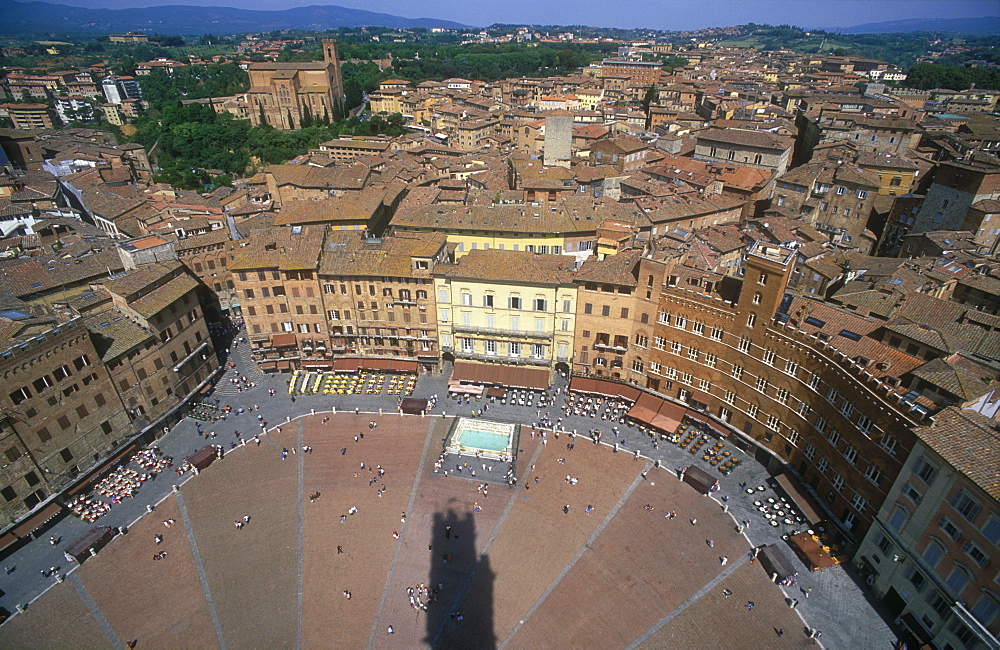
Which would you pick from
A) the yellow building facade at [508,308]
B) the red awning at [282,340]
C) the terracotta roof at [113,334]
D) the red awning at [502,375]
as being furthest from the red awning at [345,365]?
the terracotta roof at [113,334]

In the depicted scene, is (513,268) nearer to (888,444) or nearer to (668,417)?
(668,417)

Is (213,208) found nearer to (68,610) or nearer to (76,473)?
(76,473)

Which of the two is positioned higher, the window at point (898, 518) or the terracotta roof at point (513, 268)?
the terracotta roof at point (513, 268)

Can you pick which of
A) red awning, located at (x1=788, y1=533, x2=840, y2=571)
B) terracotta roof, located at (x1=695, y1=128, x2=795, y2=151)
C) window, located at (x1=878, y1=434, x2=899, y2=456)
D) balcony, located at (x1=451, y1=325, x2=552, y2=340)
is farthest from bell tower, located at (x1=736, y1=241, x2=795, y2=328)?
terracotta roof, located at (x1=695, y1=128, x2=795, y2=151)

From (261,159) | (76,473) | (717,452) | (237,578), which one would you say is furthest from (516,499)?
(261,159)

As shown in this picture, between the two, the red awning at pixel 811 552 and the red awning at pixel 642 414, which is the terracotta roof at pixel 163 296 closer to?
the red awning at pixel 642 414

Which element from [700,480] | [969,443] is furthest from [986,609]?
[700,480]

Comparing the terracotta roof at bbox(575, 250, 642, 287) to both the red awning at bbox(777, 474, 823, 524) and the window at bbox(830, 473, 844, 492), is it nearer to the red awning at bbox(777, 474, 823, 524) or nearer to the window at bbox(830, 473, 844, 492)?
the red awning at bbox(777, 474, 823, 524)
